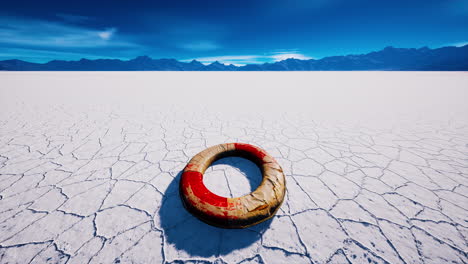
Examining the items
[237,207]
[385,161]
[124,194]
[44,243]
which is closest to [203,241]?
[237,207]

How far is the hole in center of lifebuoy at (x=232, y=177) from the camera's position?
6.18 feet

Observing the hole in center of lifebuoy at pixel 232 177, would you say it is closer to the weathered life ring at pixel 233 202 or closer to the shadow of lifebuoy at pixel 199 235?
the weathered life ring at pixel 233 202

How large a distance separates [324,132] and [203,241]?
3.07 m

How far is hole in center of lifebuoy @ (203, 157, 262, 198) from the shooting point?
1884 mm

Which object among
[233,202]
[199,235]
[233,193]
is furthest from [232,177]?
[199,235]

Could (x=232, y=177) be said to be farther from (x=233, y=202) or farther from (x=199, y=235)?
(x=199, y=235)

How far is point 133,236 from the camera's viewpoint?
140 centimetres

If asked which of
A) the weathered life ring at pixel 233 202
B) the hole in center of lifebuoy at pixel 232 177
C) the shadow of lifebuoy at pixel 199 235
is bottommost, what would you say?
the shadow of lifebuoy at pixel 199 235

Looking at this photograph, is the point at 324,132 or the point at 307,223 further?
the point at 324,132

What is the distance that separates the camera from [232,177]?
81.9 inches

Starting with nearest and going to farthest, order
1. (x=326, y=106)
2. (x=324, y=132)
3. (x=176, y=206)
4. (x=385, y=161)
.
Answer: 1. (x=176, y=206)
2. (x=385, y=161)
3. (x=324, y=132)
4. (x=326, y=106)

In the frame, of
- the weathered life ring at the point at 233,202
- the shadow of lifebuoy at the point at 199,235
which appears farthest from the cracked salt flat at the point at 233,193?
the weathered life ring at the point at 233,202

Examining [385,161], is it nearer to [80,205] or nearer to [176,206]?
[176,206]

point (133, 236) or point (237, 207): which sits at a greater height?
point (237, 207)
